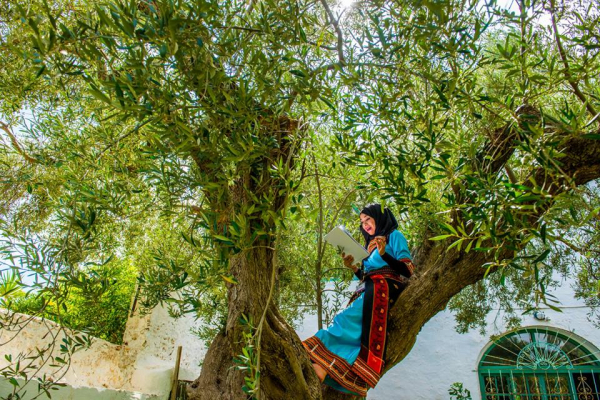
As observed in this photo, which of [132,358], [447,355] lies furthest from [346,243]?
[447,355]

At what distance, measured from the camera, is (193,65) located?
66.1 inches

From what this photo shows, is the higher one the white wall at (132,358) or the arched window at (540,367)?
the arched window at (540,367)

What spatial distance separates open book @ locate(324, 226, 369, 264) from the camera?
3254mm

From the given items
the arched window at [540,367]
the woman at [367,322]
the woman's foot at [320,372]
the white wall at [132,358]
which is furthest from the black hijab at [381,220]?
the arched window at [540,367]

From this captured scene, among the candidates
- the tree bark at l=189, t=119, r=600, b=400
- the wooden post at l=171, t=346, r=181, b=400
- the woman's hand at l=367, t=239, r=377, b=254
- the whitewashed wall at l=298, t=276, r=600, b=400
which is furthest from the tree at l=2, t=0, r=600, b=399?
the whitewashed wall at l=298, t=276, r=600, b=400

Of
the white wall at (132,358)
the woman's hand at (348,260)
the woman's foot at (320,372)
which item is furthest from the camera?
the white wall at (132,358)

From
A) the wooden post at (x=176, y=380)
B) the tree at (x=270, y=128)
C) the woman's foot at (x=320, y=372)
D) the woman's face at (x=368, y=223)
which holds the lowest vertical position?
the woman's foot at (x=320, y=372)

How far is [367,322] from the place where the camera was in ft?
10.8

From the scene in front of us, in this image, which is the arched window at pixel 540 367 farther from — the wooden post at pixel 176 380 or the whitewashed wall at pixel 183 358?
the wooden post at pixel 176 380

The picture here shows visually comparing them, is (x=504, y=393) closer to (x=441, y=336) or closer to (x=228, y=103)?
(x=441, y=336)

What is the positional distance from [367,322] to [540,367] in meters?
6.23

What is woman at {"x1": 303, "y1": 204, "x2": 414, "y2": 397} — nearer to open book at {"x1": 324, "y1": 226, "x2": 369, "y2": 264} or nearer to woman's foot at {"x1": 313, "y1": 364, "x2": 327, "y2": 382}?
woman's foot at {"x1": 313, "y1": 364, "x2": 327, "y2": 382}

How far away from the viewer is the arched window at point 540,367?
7516 millimetres

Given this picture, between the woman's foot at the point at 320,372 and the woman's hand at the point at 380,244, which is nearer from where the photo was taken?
the woman's foot at the point at 320,372
